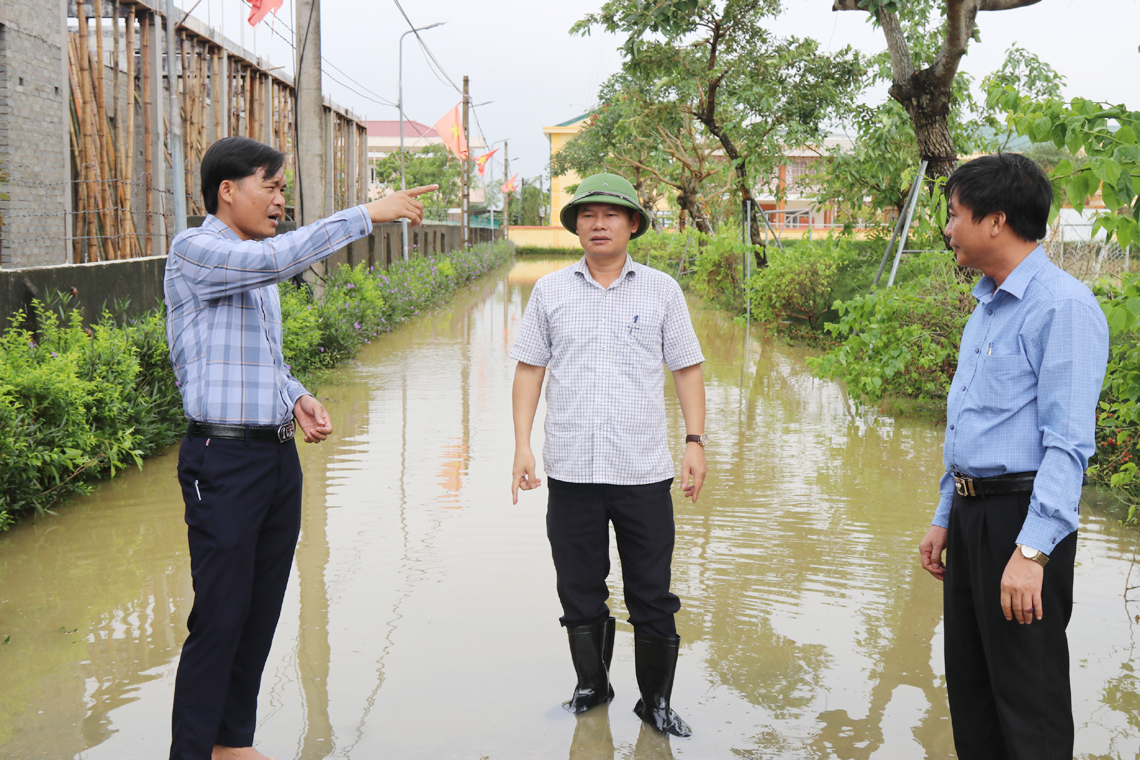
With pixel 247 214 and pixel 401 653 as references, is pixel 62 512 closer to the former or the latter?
pixel 401 653

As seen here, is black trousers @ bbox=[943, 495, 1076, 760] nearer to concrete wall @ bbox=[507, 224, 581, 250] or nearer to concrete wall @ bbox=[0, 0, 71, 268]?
concrete wall @ bbox=[0, 0, 71, 268]

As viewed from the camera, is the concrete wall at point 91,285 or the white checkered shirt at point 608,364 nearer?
the white checkered shirt at point 608,364

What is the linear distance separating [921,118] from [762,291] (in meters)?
5.53

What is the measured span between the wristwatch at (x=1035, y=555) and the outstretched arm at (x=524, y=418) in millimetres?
1478

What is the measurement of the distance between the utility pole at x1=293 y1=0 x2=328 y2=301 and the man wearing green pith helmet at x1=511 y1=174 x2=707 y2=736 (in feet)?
29.5

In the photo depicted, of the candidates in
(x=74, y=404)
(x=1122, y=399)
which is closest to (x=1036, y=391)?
(x=1122, y=399)

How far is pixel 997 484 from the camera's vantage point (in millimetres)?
2385

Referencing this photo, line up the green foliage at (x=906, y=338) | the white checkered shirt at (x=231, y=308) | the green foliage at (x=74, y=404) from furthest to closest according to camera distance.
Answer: the green foliage at (x=906, y=338) < the green foliage at (x=74, y=404) < the white checkered shirt at (x=231, y=308)

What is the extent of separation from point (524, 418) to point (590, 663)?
2.69ft

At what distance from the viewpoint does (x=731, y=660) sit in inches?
152

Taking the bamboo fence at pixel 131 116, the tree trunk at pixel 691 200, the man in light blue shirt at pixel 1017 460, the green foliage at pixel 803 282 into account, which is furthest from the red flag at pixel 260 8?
the tree trunk at pixel 691 200

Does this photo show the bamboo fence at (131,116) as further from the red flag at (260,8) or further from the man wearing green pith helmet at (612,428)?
the man wearing green pith helmet at (612,428)

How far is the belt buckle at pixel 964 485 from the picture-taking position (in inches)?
96.3

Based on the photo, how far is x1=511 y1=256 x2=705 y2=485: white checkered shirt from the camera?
3.18m
